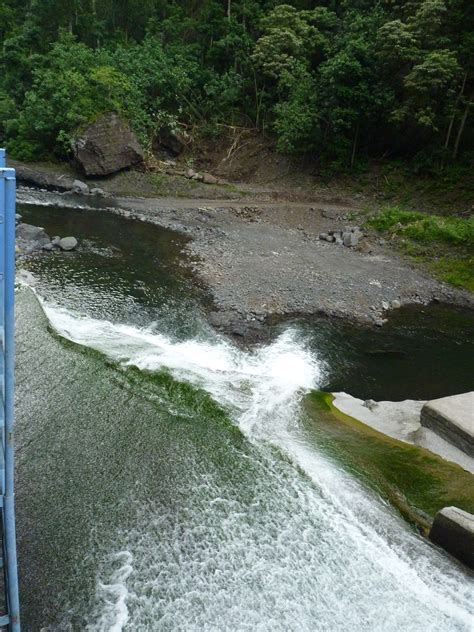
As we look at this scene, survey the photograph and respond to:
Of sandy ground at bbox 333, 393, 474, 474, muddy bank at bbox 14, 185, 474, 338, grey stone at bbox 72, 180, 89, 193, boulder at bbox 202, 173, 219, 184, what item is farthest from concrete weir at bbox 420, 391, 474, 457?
grey stone at bbox 72, 180, 89, 193

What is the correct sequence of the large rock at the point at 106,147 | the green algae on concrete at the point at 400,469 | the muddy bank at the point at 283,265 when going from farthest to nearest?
the large rock at the point at 106,147
the muddy bank at the point at 283,265
the green algae on concrete at the point at 400,469

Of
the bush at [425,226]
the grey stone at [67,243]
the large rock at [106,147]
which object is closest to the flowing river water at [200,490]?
the grey stone at [67,243]

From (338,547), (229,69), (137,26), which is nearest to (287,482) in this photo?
(338,547)

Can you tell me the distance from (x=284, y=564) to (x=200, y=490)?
5.91 ft

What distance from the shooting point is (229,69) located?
3394 cm

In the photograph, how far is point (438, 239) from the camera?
20.8m

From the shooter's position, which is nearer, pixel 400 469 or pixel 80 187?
pixel 400 469

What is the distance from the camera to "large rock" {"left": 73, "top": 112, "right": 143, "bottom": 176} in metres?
27.6

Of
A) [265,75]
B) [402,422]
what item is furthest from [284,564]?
[265,75]

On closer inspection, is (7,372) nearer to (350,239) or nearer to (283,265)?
(283,265)

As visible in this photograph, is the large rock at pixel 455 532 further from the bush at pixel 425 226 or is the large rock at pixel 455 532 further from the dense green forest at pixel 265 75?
the dense green forest at pixel 265 75

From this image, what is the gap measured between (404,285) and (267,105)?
19125 mm

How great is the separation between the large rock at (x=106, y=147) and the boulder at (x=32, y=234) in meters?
10.0

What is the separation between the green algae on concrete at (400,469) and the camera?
8.12m
